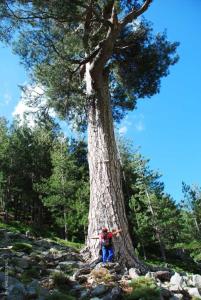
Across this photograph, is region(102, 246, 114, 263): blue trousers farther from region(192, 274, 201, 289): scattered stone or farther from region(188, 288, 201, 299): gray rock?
region(188, 288, 201, 299): gray rock

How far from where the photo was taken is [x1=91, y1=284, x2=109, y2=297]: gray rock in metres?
6.21

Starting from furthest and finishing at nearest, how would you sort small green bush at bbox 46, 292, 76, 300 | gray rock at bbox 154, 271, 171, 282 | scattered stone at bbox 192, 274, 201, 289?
1. gray rock at bbox 154, 271, 171, 282
2. scattered stone at bbox 192, 274, 201, 289
3. small green bush at bbox 46, 292, 76, 300

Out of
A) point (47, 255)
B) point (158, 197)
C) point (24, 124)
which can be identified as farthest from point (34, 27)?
point (24, 124)

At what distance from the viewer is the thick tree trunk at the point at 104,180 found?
890 cm

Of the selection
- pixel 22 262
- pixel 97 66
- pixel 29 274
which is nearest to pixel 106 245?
pixel 22 262

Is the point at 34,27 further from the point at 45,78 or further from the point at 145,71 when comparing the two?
the point at 145,71

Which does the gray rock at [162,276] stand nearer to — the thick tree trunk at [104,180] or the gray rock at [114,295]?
the thick tree trunk at [104,180]

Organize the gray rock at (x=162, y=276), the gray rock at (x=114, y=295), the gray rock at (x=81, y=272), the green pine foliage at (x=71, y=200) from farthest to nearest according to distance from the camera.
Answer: the green pine foliage at (x=71, y=200) → the gray rock at (x=162, y=276) → the gray rock at (x=81, y=272) → the gray rock at (x=114, y=295)

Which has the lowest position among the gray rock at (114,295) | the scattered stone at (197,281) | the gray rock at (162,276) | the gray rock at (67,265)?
the gray rock at (114,295)

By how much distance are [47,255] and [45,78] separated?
7621mm

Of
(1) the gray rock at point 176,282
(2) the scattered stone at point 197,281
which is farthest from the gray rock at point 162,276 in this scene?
(2) the scattered stone at point 197,281

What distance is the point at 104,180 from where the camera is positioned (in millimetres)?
9758

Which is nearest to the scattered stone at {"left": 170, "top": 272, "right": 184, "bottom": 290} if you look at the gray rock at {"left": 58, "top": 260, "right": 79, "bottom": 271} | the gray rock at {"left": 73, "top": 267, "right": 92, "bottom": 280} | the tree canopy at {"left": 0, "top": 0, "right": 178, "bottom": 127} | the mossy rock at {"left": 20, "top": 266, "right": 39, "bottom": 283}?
the gray rock at {"left": 73, "top": 267, "right": 92, "bottom": 280}

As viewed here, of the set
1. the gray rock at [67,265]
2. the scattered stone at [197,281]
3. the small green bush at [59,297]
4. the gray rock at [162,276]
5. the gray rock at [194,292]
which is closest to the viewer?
the small green bush at [59,297]
